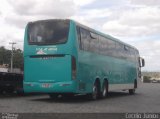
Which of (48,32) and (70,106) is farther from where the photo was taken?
(48,32)

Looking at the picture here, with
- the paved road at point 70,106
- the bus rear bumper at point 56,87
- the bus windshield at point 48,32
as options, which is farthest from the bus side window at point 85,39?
the paved road at point 70,106

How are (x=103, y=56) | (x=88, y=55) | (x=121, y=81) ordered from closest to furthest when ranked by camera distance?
(x=88, y=55) < (x=103, y=56) < (x=121, y=81)

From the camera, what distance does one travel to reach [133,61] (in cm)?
3147

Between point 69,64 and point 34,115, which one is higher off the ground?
point 69,64

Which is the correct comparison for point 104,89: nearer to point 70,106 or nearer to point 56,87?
point 56,87

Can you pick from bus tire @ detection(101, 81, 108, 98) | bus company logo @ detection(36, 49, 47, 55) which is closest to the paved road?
bus tire @ detection(101, 81, 108, 98)

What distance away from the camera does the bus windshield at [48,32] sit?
63.0ft

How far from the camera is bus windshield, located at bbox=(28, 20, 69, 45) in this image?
1920 centimetres

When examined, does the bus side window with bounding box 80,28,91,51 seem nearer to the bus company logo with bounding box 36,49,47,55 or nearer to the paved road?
the bus company logo with bounding box 36,49,47,55

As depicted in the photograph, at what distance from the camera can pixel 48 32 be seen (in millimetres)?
19500

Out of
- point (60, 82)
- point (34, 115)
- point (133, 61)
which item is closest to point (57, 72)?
point (60, 82)

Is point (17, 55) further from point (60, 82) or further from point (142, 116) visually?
point (142, 116)

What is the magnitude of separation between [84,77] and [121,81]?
307 inches

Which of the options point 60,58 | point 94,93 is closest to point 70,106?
point 60,58
